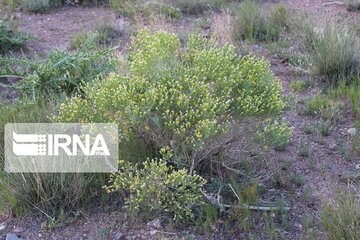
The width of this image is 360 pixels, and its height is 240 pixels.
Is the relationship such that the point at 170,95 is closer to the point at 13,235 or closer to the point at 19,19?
the point at 13,235

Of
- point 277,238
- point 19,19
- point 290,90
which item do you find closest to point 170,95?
point 277,238

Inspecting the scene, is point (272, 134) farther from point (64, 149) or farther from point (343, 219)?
point (64, 149)

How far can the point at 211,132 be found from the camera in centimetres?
380

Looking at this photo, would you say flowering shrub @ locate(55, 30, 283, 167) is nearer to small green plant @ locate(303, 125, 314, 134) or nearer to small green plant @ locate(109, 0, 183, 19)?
small green plant @ locate(303, 125, 314, 134)

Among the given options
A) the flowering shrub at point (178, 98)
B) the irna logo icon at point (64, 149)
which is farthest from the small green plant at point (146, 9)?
the irna logo icon at point (64, 149)

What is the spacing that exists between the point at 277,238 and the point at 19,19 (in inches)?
230

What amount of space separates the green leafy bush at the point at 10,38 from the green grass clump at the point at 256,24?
2564 mm

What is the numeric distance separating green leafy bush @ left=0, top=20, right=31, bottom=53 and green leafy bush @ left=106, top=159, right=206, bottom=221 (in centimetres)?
363

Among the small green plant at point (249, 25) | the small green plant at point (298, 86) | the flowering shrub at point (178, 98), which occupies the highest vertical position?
the flowering shrub at point (178, 98)

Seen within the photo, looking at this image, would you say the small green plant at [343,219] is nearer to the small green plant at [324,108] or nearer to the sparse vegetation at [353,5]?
the small green plant at [324,108]

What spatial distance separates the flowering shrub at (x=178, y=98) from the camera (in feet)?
12.7

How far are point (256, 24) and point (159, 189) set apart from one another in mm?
4147

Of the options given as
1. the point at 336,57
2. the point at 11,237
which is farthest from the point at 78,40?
the point at 11,237

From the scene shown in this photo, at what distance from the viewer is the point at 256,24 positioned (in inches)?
294
